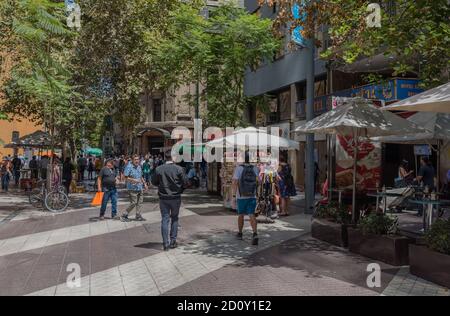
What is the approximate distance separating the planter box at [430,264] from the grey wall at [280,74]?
1753 centimetres

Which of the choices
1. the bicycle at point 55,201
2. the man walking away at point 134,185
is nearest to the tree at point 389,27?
the man walking away at point 134,185

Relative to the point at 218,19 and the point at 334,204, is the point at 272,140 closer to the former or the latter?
the point at 334,204

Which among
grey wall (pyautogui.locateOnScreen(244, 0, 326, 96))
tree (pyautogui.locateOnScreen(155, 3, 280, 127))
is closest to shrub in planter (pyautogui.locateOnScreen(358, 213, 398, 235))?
tree (pyautogui.locateOnScreen(155, 3, 280, 127))

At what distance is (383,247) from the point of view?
7895mm

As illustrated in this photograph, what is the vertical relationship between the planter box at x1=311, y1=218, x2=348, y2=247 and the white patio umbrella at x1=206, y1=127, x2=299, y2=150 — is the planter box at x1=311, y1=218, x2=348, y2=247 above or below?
below

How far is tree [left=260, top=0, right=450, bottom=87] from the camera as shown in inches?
359

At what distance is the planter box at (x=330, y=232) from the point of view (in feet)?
30.4

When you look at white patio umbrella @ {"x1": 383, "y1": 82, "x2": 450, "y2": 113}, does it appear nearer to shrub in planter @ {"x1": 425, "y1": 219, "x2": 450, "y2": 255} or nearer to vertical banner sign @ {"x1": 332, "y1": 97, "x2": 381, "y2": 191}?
shrub in planter @ {"x1": 425, "y1": 219, "x2": 450, "y2": 255}

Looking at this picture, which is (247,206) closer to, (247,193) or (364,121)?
(247,193)

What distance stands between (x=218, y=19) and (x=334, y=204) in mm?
11591

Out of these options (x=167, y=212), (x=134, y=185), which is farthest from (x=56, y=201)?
(x=167, y=212)

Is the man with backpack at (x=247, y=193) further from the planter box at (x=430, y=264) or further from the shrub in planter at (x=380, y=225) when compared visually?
the planter box at (x=430, y=264)

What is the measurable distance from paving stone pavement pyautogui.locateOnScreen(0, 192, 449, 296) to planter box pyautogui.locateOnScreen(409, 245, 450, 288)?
0.42 feet

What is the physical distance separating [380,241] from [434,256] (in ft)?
4.86
